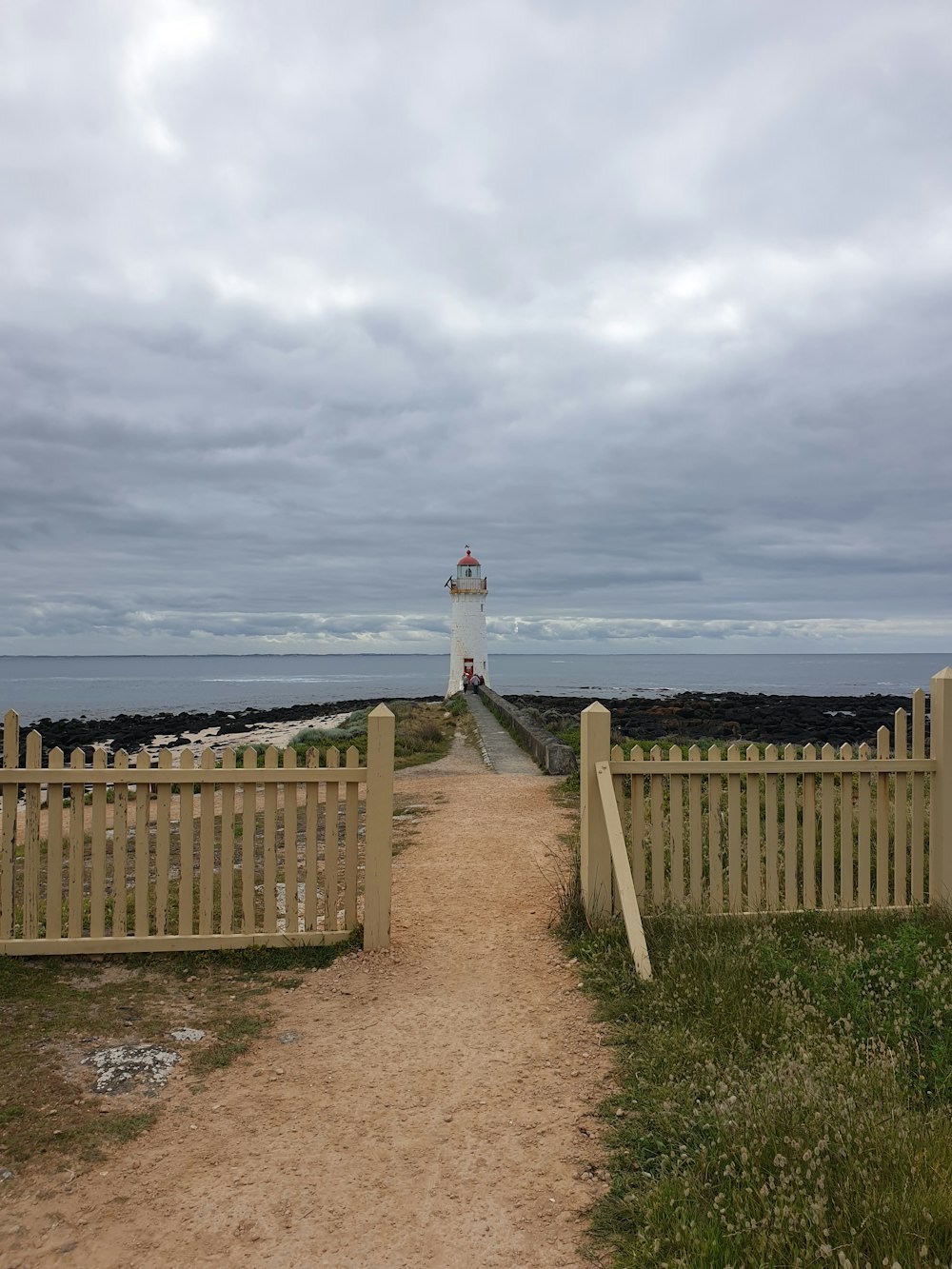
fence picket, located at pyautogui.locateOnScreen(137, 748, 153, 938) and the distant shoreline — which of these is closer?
fence picket, located at pyautogui.locateOnScreen(137, 748, 153, 938)

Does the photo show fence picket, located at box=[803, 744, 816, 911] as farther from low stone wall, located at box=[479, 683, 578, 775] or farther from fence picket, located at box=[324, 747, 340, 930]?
low stone wall, located at box=[479, 683, 578, 775]

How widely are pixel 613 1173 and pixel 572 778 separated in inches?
412

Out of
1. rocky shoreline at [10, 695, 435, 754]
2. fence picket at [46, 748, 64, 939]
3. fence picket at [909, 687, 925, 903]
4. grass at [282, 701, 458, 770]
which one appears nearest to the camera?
fence picket at [46, 748, 64, 939]

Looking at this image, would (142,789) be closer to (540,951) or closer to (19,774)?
(19,774)

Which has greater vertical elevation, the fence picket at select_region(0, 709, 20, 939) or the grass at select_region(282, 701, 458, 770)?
the fence picket at select_region(0, 709, 20, 939)

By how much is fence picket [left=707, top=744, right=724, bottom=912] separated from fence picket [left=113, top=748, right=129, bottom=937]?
3781 mm

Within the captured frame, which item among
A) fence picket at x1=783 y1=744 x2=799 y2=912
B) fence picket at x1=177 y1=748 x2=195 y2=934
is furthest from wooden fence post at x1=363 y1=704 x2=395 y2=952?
fence picket at x1=783 y1=744 x2=799 y2=912

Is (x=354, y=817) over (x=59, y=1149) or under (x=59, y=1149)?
over

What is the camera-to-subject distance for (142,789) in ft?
18.0

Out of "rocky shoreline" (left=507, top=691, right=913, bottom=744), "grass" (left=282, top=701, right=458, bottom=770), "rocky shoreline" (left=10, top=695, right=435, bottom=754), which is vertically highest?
"grass" (left=282, top=701, right=458, bottom=770)

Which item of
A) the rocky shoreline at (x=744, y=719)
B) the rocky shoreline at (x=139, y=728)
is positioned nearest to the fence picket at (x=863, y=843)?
the rocky shoreline at (x=744, y=719)

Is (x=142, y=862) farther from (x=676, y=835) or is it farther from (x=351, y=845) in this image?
(x=676, y=835)

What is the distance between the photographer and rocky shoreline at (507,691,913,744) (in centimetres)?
3130

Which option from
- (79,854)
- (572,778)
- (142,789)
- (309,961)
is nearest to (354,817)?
(309,961)
